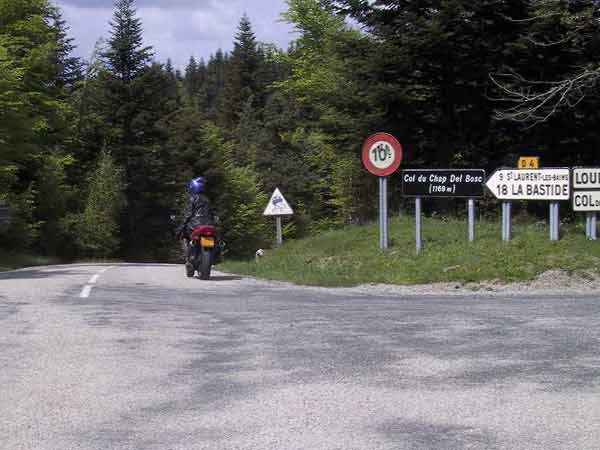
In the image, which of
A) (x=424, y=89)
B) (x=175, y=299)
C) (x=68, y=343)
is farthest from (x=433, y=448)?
(x=424, y=89)

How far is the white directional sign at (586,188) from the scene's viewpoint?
16047 millimetres

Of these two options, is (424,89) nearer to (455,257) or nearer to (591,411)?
(455,257)

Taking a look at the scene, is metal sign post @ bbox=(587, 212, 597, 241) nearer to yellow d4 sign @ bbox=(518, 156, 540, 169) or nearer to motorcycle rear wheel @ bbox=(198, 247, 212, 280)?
yellow d4 sign @ bbox=(518, 156, 540, 169)

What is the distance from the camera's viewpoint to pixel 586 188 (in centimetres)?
1606

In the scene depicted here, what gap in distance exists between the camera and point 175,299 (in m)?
12.2

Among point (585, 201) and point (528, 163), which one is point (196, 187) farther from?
point (585, 201)

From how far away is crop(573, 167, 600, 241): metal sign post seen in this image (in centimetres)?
1603

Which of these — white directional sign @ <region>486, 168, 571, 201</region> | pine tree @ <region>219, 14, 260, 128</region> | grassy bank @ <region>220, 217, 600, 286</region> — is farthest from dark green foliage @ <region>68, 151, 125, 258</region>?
pine tree @ <region>219, 14, 260, 128</region>

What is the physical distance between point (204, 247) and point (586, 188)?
7.31 metres

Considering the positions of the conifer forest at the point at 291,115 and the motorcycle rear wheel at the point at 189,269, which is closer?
the motorcycle rear wheel at the point at 189,269

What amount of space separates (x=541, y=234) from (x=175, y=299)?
315 inches

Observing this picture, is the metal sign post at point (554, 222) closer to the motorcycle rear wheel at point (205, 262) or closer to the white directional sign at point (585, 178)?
the white directional sign at point (585, 178)

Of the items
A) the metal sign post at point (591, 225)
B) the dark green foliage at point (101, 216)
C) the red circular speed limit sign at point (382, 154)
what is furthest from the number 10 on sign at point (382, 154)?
the dark green foliage at point (101, 216)

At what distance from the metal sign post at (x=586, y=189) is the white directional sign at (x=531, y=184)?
22 cm
